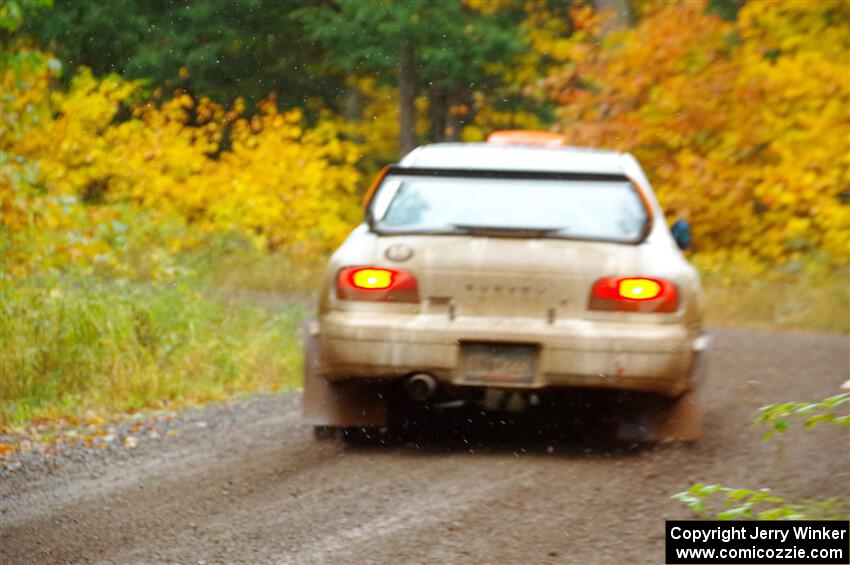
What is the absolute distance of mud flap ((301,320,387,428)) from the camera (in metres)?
7.72

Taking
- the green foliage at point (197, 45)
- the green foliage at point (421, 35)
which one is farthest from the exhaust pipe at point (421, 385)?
the green foliage at point (421, 35)

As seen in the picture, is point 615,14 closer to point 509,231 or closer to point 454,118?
point 454,118

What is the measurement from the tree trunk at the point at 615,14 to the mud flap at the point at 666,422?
19.6 m

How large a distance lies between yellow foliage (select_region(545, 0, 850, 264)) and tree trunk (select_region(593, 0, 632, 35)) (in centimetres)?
211

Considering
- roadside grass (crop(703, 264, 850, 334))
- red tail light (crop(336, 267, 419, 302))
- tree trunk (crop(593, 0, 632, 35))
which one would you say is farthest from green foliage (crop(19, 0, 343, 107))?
red tail light (crop(336, 267, 419, 302))

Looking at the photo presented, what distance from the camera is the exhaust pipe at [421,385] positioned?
7.23 m

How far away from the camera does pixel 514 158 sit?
812 cm

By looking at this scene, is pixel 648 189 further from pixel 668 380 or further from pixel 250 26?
pixel 250 26

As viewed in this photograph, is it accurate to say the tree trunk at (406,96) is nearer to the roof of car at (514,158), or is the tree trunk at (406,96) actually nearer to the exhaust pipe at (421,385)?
the roof of car at (514,158)

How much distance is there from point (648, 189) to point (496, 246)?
4.12 ft

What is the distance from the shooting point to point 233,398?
34.2 ft

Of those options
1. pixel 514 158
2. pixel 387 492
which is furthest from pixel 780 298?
pixel 387 492

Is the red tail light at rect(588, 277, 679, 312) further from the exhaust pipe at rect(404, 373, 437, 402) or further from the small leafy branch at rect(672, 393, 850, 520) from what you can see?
the small leafy branch at rect(672, 393, 850, 520)

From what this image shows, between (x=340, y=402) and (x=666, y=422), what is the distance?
1687mm
